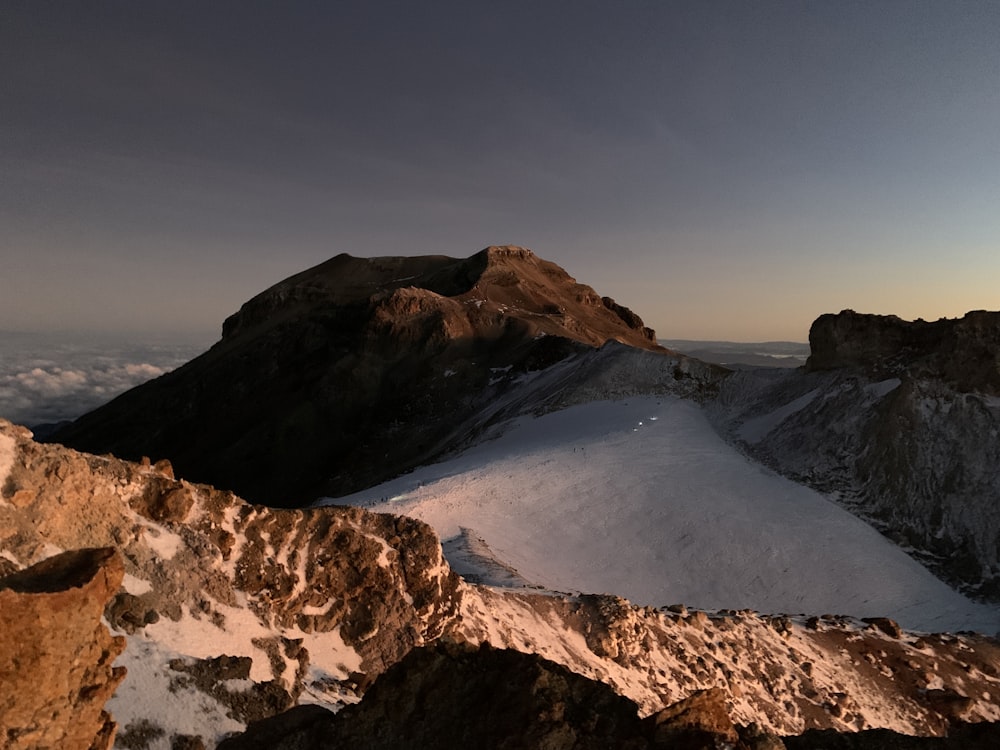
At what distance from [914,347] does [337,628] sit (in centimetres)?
3318

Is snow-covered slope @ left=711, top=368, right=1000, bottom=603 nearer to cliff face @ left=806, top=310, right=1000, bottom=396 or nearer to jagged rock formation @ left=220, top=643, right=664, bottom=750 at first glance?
cliff face @ left=806, top=310, right=1000, bottom=396

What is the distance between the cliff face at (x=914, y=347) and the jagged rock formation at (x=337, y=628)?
14.9 metres

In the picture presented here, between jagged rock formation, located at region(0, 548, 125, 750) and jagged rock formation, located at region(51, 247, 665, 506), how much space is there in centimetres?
3839

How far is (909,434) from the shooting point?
2684cm

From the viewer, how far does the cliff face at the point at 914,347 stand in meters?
27.0

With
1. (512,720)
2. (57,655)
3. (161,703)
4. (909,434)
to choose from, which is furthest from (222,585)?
(909,434)

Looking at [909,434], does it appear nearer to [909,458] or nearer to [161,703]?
[909,458]

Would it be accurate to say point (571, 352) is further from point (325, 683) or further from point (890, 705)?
point (325, 683)

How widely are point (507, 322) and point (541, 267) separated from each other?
24.7 m

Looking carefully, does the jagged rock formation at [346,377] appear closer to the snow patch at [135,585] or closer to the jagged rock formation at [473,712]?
the snow patch at [135,585]

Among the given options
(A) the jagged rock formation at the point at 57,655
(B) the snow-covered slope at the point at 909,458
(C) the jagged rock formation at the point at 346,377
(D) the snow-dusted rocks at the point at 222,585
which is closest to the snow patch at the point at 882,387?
(B) the snow-covered slope at the point at 909,458

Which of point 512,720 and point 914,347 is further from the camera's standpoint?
point 914,347

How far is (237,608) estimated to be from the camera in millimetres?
9797

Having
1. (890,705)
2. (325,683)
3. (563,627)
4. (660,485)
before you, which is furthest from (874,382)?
(325,683)
